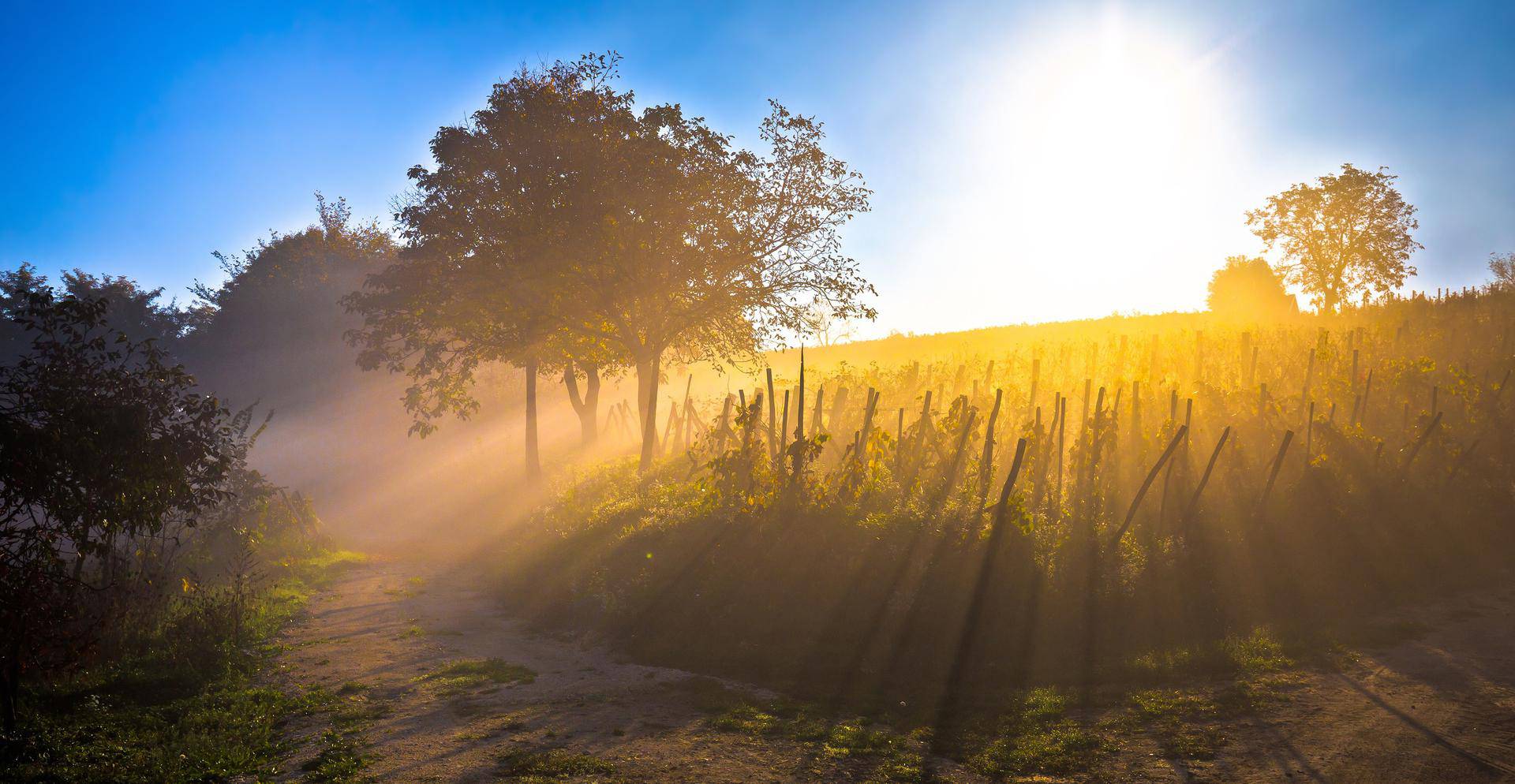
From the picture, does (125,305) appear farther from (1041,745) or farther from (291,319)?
(1041,745)

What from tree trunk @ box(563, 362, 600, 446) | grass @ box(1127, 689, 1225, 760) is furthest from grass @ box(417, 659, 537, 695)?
tree trunk @ box(563, 362, 600, 446)

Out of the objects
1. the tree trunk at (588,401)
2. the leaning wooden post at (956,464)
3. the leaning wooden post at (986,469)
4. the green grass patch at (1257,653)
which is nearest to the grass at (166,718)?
the leaning wooden post at (956,464)

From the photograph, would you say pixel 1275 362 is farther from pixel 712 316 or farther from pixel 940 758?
pixel 940 758

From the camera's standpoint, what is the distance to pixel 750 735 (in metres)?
7.12

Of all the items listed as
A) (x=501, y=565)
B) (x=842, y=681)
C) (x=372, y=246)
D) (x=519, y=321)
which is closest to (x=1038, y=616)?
(x=842, y=681)

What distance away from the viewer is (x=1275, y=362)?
63.9 ft

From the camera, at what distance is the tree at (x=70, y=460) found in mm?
5953

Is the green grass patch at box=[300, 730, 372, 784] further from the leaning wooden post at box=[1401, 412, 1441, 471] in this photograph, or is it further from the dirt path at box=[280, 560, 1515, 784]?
the leaning wooden post at box=[1401, 412, 1441, 471]

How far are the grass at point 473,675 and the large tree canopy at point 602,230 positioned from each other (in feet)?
35.5

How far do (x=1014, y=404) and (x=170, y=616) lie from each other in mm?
15947

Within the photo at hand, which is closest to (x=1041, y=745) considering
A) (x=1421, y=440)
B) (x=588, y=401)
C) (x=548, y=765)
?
(x=548, y=765)

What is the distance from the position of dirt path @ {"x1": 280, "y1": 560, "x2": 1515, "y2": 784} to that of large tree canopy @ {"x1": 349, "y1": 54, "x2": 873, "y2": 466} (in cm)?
1123

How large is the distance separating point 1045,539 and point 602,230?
13.8 meters

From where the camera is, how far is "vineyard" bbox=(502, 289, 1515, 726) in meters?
9.24
